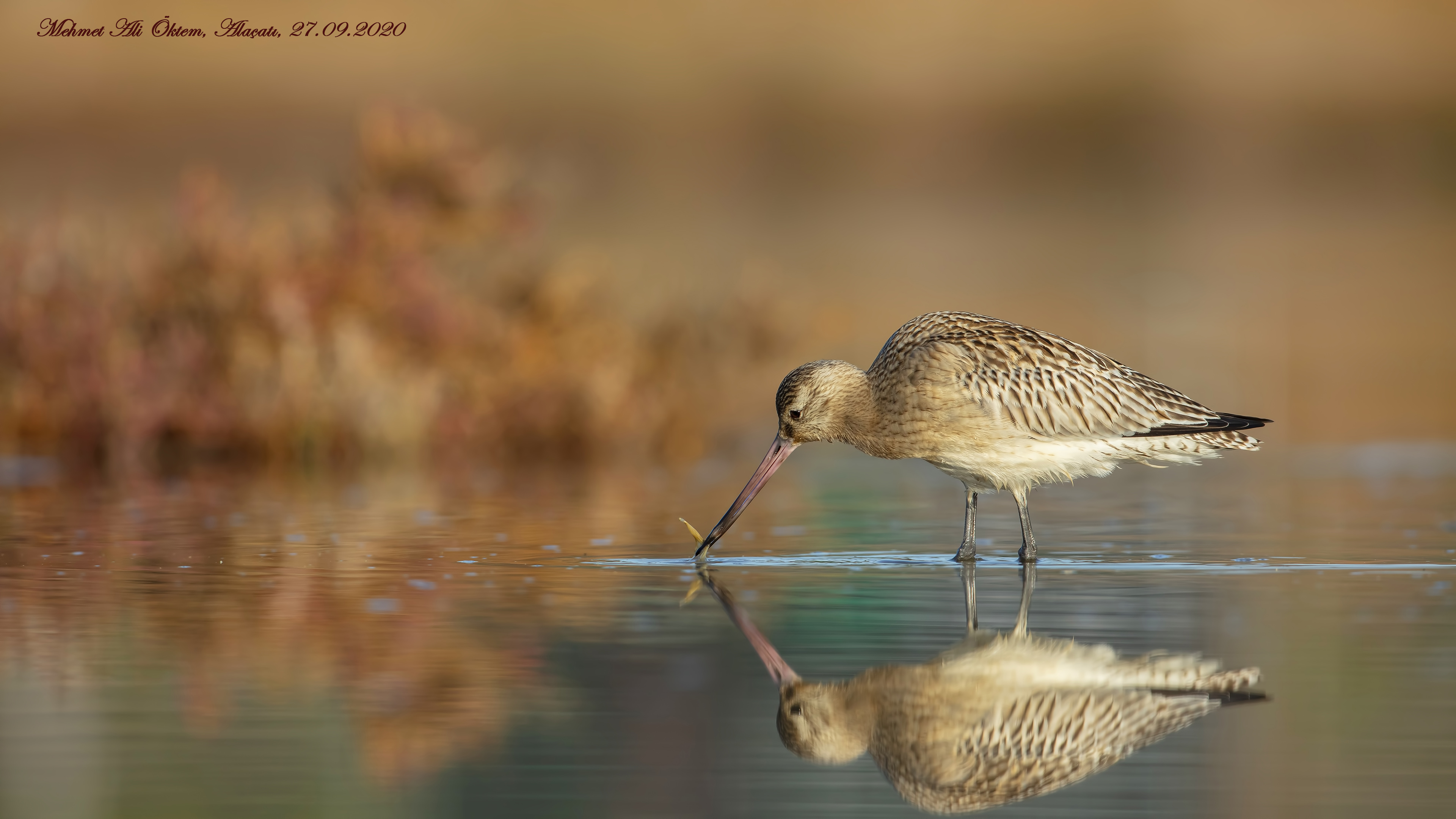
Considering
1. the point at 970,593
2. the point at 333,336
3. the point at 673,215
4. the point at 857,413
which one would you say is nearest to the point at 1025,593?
the point at 970,593

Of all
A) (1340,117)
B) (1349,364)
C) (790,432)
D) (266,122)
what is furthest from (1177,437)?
(1340,117)

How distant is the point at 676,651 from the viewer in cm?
782

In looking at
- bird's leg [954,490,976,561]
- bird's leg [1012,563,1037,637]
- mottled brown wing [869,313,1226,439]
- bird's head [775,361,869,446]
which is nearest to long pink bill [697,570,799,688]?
bird's leg [1012,563,1037,637]

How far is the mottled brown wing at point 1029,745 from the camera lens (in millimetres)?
6039

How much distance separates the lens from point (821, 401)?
1129 cm

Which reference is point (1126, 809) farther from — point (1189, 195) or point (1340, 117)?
point (1340, 117)

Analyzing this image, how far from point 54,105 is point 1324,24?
108 feet

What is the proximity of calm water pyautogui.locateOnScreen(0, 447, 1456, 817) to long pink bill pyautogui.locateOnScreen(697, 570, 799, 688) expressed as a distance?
0.05 metres

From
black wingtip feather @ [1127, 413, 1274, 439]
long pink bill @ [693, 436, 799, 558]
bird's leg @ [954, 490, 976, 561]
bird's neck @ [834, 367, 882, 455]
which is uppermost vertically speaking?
bird's neck @ [834, 367, 882, 455]

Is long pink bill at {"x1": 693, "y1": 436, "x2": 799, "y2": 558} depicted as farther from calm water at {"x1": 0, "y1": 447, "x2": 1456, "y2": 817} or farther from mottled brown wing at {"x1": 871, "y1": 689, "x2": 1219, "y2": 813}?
mottled brown wing at {"x1": 871, "y1": 689, "x2": 1219, "y2": 813}

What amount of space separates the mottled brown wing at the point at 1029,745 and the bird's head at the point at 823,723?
0.35ft

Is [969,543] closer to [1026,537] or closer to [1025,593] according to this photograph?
[1026,537]

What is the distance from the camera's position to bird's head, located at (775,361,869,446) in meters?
11.3

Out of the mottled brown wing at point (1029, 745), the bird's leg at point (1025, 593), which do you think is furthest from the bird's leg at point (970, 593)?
the mottled brown wing at point (1029, 745)
